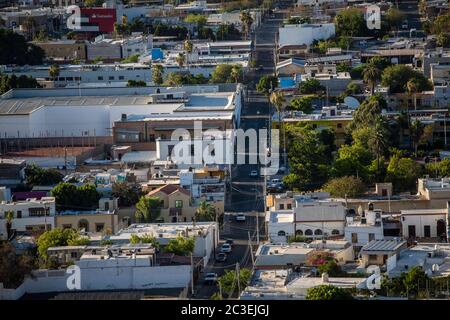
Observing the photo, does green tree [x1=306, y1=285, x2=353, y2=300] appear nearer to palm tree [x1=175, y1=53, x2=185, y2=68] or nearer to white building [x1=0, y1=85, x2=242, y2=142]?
white building [x1=0, y1=85, x2=242, y2=142]

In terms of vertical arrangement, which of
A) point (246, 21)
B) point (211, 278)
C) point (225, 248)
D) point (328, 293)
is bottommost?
point (225, 248)

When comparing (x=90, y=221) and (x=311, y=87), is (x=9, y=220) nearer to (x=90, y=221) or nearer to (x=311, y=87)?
(x=90, y=221)

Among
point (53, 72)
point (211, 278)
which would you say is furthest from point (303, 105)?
point (211, 278)

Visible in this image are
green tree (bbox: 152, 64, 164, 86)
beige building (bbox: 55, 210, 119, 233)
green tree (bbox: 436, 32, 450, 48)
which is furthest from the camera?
green tree (bbox: 436, 32, 450, 48)

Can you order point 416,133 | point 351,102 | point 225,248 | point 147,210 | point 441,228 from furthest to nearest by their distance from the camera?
point 351,102 → point 416,133 → point 147,210 → point 441,228 → point 225,248

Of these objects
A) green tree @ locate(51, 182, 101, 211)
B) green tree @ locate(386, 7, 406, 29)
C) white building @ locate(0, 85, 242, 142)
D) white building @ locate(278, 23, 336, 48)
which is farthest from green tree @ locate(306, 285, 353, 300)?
green tree @ locate(386, 7, 406, 29)

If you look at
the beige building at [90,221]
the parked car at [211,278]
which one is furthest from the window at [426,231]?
the beige building at [90,221]
